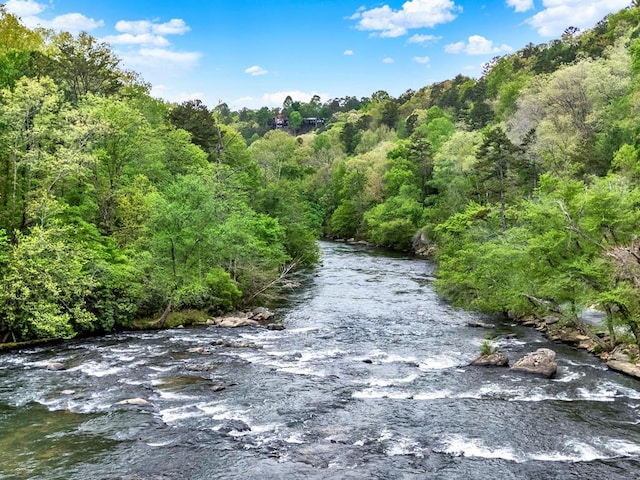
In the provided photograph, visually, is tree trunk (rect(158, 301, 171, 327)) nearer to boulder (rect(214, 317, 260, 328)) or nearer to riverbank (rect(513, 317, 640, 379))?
boulder (rect(214, 317, 260, 328))

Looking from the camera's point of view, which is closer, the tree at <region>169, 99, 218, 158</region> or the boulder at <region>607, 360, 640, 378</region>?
the boulder at <region>607, 360, 640, 378</region>

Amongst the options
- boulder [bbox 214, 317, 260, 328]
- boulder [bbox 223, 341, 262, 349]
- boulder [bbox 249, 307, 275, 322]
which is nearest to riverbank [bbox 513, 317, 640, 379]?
boulder [bbox 223, 341, 262, 349]

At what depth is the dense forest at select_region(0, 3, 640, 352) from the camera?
2925 cm

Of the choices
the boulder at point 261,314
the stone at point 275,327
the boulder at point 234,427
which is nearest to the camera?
the boulder at point 234,427

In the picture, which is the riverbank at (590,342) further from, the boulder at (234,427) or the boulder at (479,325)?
the boulder at (234,427)

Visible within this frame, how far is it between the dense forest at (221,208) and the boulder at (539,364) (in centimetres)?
388

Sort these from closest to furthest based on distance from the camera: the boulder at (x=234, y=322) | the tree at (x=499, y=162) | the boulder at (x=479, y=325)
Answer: the boulder at (x=479, y=325)
the boulder at (x=234, y=322)
the tree at (x=499, y=162)

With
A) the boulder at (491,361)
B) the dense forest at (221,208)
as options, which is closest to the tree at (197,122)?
the dense forest at (221,208)

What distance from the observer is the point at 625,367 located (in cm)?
2559

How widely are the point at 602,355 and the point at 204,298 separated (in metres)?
25.2

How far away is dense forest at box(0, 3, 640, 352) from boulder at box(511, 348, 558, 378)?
12.7ft

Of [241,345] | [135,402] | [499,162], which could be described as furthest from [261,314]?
[499,162]

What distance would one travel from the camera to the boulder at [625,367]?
2492cm

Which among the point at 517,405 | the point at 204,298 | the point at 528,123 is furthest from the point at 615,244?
the point at 528,123
